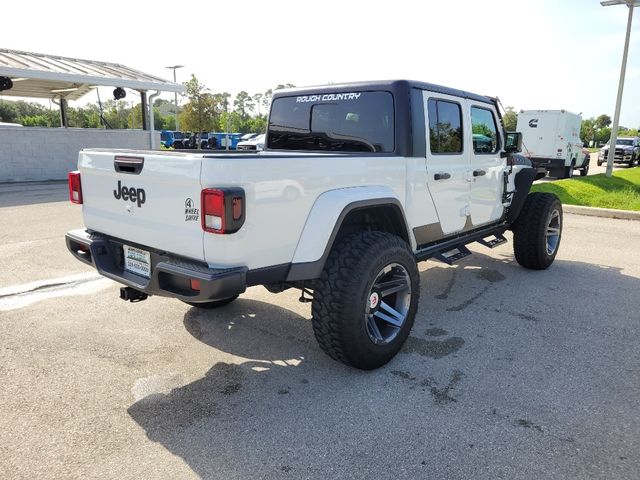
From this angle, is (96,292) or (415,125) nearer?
(415,125)

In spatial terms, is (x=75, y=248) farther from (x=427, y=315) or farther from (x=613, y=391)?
(x=613, y=391)

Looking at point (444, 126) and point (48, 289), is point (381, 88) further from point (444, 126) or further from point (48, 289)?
point (48, 289)

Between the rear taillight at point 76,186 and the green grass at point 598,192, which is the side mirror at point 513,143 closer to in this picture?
the rear taillight at point 76,186

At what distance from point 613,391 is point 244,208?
2656mm

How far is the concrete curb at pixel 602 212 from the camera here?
31.1 feet

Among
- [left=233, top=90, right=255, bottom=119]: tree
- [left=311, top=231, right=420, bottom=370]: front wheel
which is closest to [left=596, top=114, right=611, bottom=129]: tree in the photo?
[left=233, top=90, right=255, bottom=119]: tree

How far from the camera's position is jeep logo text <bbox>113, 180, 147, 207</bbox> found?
9.82 feet

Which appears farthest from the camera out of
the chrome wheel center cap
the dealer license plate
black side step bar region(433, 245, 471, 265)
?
black side step bar region(433, 245, 471, 265)

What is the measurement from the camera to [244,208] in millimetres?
2578

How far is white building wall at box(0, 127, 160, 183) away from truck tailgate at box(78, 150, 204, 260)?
13.8 metres

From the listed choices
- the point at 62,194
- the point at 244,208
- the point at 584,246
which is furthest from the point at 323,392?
the point at 62,194

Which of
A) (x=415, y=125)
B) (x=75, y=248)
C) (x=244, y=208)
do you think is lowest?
(x=75, y=248)

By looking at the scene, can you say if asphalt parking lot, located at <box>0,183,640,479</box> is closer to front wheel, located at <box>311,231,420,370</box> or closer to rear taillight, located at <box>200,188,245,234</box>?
front wheel, located at <box>311,231,420,370</box>

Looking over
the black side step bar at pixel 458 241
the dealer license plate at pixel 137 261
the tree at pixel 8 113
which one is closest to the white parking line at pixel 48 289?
the dealer license plate at pixel 137 261
